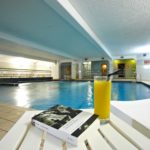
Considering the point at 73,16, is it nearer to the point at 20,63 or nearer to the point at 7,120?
the point at 7,120

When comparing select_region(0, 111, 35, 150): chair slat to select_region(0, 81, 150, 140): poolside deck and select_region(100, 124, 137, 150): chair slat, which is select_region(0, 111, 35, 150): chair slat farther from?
select_region(100, 124, 137, 150): chair slat

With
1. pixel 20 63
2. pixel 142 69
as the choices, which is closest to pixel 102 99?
pixel 142 69

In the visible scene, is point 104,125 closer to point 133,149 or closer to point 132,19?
point 133,149

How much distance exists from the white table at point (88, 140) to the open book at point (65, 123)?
2cm

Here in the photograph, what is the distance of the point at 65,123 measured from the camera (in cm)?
55

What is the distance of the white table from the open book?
0.7 inches

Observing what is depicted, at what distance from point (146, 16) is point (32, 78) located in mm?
13223

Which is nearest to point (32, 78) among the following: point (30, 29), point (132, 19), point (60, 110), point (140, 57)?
point (30, 29)

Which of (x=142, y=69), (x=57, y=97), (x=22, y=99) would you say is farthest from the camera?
(x=142, y=69)

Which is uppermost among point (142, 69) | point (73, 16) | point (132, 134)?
point (73, 16)

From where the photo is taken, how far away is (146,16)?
13.5ft

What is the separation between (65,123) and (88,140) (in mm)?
111

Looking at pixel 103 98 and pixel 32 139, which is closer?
pixel 32 139

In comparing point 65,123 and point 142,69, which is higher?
point 142,69
